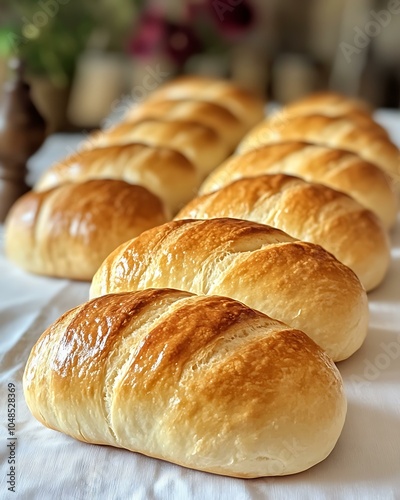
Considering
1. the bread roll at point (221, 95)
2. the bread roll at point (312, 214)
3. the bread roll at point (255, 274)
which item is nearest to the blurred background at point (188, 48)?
the bread roll at point (221, 95)

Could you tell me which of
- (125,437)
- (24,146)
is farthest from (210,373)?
(24,146)

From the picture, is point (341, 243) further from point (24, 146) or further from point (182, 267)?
point (24, 146)

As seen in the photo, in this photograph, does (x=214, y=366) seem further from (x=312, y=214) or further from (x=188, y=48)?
(x=188, y=48)

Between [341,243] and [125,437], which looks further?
[341,243]

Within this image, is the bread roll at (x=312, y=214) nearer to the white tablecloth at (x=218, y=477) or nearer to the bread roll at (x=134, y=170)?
the white tablecloth at (x=218, y=477)

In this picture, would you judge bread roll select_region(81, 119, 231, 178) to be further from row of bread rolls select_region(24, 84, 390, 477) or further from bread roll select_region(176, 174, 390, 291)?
row of bread rolls select_region(24, 84, 390, 477)

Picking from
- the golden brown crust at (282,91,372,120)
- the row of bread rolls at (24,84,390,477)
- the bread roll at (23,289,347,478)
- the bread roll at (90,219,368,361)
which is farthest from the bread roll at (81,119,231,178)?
the bread roll at (23,289,347,478)

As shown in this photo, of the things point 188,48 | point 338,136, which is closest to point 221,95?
point 188,48
